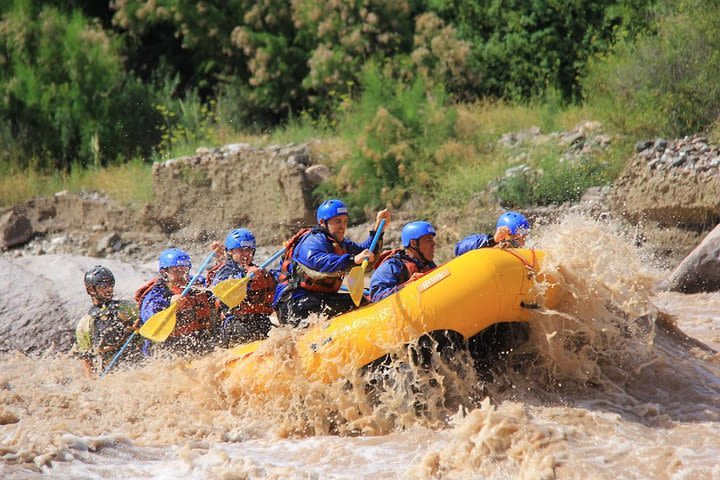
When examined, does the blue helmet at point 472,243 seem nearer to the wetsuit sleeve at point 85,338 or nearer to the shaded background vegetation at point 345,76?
the wetsuit sleeve at point 85,338

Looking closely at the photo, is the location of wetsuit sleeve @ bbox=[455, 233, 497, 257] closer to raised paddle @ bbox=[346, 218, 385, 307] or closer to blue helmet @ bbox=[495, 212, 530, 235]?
blue helmet @ bbox=[495, 212, 530, 235]

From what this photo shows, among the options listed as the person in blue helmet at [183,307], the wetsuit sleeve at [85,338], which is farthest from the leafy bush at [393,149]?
the wetsuit sleeve at [85,338]

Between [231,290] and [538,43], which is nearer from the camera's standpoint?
[231,290]

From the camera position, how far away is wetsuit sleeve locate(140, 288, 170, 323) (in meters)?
7.69

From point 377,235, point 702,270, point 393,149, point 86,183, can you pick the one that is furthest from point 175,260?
point 86,183

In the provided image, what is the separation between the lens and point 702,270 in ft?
31.2

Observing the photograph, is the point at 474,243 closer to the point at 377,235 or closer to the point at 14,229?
the point at 377,235

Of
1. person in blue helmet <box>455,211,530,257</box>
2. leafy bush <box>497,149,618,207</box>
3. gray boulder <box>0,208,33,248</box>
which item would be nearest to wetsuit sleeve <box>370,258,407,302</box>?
person in blue helmet <box>455,211,530,257</box>

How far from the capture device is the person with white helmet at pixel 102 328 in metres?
7.93

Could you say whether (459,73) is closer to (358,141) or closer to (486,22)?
(486,22)

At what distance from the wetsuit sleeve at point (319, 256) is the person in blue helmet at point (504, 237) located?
1297 mm

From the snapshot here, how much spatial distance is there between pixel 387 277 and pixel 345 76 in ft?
31.6

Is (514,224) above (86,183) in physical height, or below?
above

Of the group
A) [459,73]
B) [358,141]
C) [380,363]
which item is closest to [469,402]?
[380,363]
